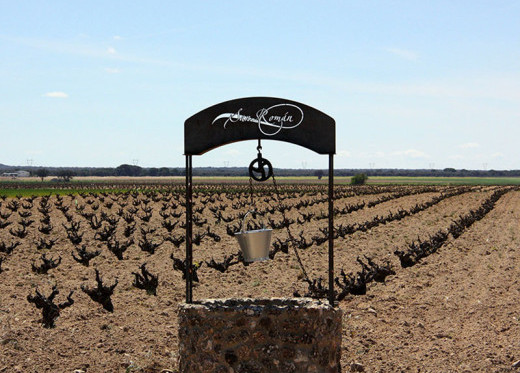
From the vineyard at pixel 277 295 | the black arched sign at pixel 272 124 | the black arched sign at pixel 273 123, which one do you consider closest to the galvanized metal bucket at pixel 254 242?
the vineyard at pixel 277 295

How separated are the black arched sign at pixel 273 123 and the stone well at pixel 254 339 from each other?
190 centimetres

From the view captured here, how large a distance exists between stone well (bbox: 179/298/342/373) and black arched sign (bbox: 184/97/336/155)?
1.90m

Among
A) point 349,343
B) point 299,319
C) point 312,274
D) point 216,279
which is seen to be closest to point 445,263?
point 312,274

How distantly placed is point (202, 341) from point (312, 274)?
300 inches

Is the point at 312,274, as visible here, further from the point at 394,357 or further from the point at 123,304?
the point at 394,357

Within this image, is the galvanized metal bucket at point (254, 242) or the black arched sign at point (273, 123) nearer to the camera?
the black arched sign at point (273, 123)

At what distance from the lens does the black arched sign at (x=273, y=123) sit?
6883 millimetres

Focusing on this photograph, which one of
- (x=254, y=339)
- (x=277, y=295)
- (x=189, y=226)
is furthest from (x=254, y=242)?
(x=277, y=295)

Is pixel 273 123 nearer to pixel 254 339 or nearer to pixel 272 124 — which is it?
pixel 272 124

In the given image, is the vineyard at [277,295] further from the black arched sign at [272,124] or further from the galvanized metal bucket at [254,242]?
the black arched sign at [272,124]

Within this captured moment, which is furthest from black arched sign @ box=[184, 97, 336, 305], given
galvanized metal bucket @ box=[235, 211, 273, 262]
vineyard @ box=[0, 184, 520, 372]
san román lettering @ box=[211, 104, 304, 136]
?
vineyard @ box=[0, 184, 520, 372]

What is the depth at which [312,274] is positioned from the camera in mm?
13984

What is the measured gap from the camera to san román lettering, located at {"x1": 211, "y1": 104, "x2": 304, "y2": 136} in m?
6.88

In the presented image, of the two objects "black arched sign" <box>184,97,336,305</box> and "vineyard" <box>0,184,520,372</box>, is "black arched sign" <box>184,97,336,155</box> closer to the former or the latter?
"black arched sign" <box>184,97,336,305</box>
